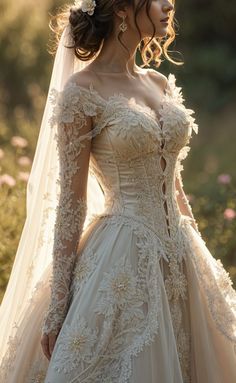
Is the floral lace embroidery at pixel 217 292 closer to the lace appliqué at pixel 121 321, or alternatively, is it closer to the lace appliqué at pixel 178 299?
the lace appliqué at pixel 178 299

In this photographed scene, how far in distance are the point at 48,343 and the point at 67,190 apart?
1.76 feet

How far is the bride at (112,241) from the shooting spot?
3123 millimetres

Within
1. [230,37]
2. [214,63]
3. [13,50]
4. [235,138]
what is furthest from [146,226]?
[230,37]

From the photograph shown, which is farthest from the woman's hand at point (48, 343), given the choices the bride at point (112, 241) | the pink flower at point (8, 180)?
the pink flower at point (8, 180)

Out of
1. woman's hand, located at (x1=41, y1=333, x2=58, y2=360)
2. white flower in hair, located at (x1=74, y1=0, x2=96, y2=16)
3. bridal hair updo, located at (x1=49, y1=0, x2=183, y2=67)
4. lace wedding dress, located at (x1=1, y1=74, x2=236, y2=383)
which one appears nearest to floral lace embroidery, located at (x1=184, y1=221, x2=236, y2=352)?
lace wedding dress, located at (x1=1, y1=74, x2=236, y2=383)

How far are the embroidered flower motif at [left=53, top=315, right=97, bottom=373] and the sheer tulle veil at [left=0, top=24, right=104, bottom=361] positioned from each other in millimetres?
352

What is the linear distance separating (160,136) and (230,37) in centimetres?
1465

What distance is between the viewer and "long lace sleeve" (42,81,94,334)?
3180 mm

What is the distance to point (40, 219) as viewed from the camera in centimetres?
350

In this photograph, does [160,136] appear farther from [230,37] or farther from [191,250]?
[230,37]

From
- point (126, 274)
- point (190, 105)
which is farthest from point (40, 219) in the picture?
point (190, 105)

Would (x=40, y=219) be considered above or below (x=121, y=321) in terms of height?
above

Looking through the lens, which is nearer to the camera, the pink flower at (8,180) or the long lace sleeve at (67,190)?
the long lace sleeve at (67,190)

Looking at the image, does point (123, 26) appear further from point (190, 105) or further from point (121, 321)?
point (190, 105)
